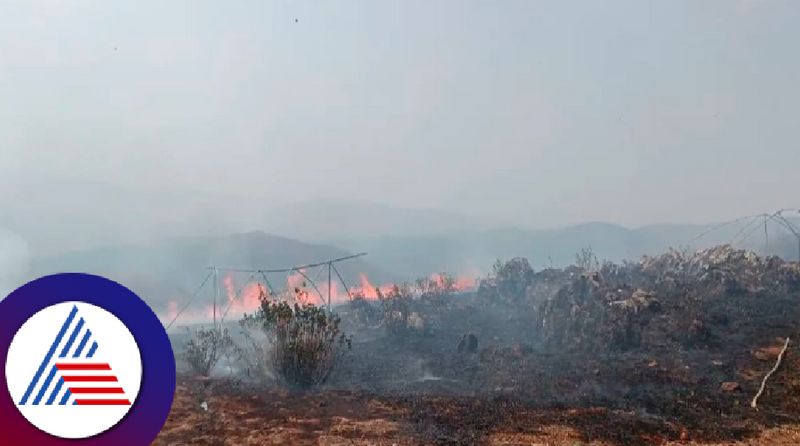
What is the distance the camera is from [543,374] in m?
14.3

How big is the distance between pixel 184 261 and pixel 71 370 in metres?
48.9

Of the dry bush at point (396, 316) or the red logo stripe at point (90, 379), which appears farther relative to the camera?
the dry bush at point (396, 316)

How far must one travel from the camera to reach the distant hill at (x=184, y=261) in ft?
133

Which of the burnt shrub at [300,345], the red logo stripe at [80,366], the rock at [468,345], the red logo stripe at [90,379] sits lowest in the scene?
the rock at [468,345]

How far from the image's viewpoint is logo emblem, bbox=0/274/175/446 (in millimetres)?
3492

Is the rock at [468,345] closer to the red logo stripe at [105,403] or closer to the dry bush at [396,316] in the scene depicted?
the dry bush at [396,316]

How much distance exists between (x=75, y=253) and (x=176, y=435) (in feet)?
158

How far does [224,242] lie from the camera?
5531 centimetres

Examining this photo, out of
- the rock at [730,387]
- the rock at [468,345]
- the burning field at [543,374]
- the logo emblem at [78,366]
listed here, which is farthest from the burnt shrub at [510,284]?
the logo emblem at [78,366]

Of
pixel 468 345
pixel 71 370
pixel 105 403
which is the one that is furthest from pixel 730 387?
pixel 71 370

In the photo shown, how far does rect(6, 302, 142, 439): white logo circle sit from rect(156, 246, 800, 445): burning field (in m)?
5.68

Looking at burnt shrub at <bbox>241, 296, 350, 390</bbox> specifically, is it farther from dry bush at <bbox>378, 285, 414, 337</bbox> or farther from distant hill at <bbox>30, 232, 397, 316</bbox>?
distant hill at <bbox>30, 232, 397, 316</bbox>

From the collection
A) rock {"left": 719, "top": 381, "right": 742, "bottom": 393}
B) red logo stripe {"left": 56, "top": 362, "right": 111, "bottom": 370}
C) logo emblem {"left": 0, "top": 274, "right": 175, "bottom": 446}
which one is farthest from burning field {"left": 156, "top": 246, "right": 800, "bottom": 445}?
red logo stripe {"left": 56, "top": 362, "right": 111, "bottom": 370}

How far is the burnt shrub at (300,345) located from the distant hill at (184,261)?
27.5 metres
